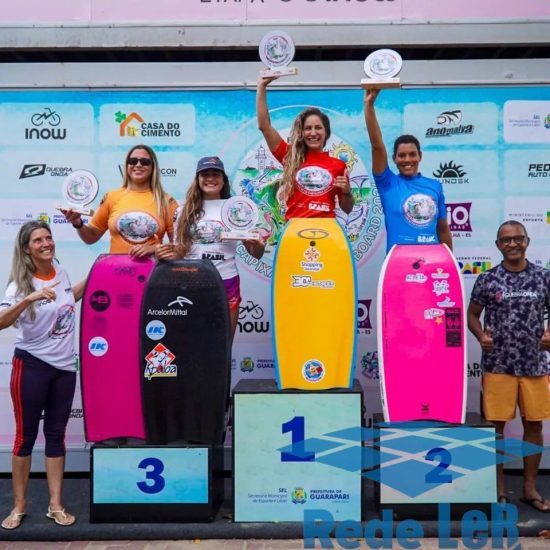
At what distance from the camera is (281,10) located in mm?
4191

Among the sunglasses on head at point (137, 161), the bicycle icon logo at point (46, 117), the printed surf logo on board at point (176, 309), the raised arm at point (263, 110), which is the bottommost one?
the printed surf logo on board at point (176, 309)

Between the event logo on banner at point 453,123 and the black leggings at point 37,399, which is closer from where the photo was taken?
the black leggings at point 37,399

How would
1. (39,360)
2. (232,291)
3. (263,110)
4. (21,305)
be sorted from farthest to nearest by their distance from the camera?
(232,291) < (263,110) < (39,360) < (21,305)

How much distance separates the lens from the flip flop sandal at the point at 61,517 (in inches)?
128

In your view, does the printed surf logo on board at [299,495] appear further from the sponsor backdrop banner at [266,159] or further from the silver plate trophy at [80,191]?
the silver plate trophy at [80,191]

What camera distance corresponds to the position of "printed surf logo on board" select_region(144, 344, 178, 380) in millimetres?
3328

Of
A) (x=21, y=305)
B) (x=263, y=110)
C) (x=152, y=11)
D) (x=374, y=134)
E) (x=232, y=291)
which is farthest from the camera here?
(x=152, y=11)

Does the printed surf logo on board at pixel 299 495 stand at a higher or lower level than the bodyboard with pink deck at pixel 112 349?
lower

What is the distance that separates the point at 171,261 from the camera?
3.35m

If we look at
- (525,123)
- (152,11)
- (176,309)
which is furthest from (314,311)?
(152,11)

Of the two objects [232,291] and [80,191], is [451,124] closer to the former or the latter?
[232,291]

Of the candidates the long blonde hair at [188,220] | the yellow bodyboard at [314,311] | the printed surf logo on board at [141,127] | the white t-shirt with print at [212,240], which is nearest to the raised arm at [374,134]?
the yellow bodyboard at [314,311]

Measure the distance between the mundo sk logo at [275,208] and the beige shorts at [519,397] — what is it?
116 cm

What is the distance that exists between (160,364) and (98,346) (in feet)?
1.10
